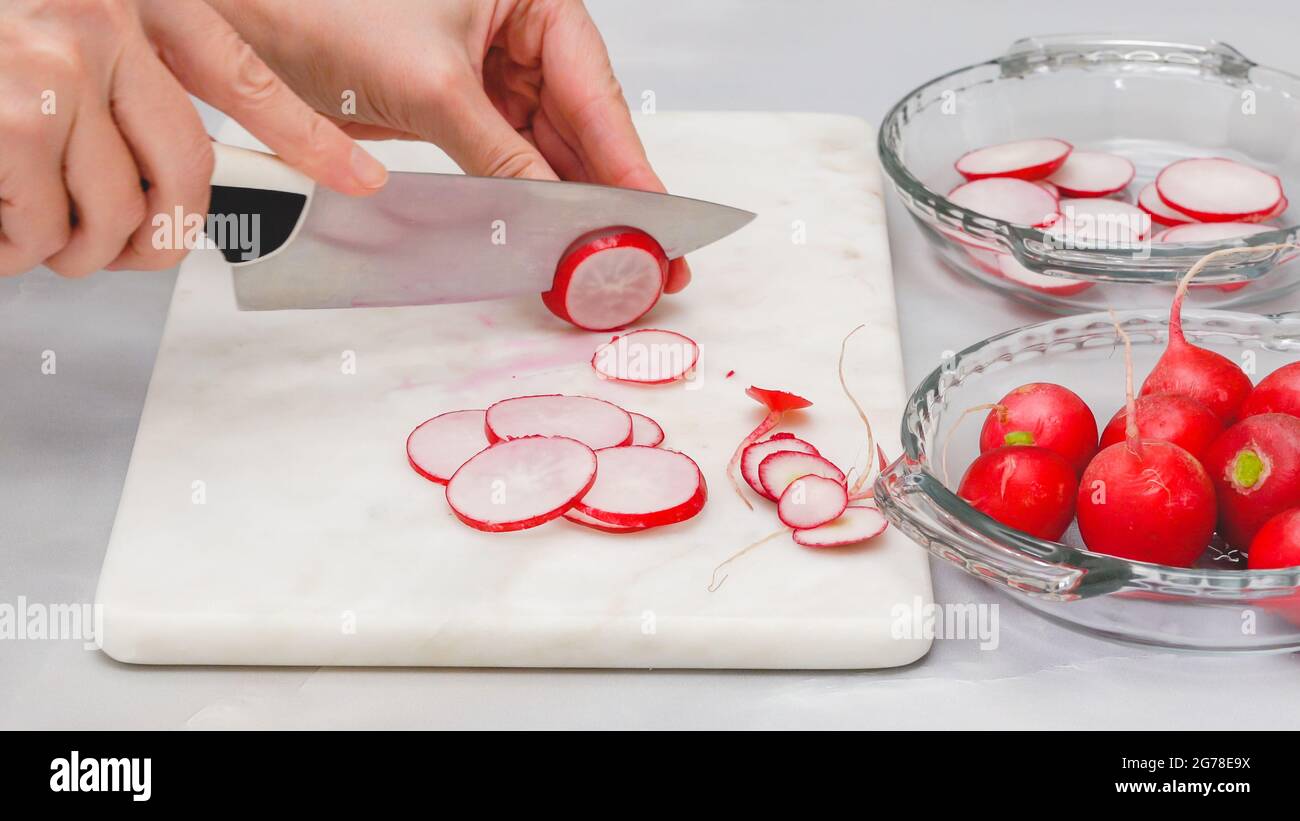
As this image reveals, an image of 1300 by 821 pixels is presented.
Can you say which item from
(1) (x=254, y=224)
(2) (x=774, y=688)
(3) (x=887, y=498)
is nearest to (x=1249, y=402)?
(3) (x=887, y=498)

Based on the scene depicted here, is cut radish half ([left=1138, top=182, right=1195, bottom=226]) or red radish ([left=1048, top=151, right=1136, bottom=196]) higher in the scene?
red radish ([left=1048, top=151, right=1136, bottom=196])

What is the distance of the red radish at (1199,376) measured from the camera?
4.97 feet

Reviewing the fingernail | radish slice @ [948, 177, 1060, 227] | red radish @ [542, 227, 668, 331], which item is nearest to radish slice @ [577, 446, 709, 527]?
red radish @ [542, 227, 668, 331]

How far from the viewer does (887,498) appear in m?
1.39

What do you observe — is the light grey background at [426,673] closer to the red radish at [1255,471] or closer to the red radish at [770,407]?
the red radish at [1255,471]

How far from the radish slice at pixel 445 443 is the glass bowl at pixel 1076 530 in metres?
0.49

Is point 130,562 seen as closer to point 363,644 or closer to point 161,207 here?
point 363,644

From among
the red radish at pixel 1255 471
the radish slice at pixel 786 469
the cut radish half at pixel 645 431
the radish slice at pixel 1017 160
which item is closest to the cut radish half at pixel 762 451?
the radish slice at pixel 786 469

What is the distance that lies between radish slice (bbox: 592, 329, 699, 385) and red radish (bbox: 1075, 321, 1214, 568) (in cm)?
56

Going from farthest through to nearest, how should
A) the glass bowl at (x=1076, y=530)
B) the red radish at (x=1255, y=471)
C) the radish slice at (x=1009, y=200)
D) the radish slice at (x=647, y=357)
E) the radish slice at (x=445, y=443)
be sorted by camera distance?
1. the radish slice at (x=1009, y=200)
2. the radish slice at (x=647, y=357)
3. the radish slice at (x=445, y=443)
4. the red radish at (x=1255, y=471)
5. the glass bowl at (x=1076, y=530)

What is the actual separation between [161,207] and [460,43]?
1.56 ft

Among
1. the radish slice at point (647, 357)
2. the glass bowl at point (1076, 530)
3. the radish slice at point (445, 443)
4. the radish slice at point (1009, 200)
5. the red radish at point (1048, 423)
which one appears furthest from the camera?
the radish slice at point (1009, 200)

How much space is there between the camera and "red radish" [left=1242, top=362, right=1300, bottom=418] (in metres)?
1.46

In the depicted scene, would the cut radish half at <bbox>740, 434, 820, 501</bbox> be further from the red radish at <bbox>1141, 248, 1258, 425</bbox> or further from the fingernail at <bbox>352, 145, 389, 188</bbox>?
the fingernail at <bbox>352, 145, 389, 188</bbox>
